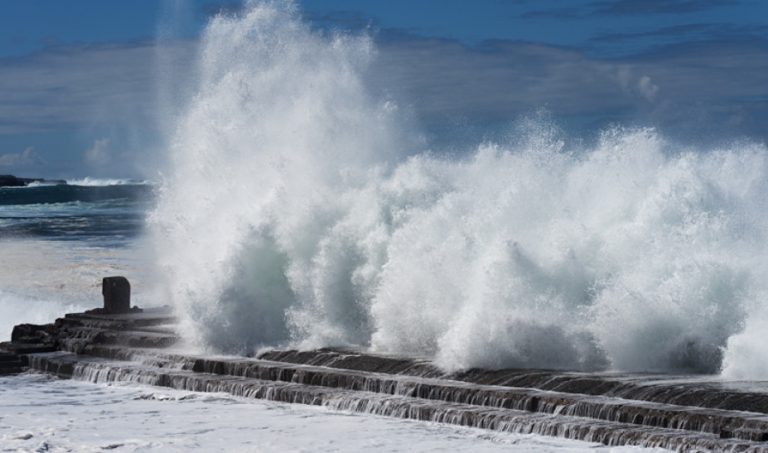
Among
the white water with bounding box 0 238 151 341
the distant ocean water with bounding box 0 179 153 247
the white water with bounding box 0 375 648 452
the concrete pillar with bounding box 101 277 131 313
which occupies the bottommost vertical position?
the white water with bounding box 0 375 648 452

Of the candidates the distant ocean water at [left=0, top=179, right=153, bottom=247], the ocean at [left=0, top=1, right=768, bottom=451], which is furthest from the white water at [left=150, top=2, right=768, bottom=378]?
the distant ocean water at [left=0, top=179, right=153, bottom=247]

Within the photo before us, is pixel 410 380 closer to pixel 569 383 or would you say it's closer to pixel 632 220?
pixel 569 383

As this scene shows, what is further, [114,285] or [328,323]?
[114,285]

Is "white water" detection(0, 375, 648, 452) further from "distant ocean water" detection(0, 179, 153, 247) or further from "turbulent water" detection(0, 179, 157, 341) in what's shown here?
"distant ocean water" detection(0, 179, 153, 247)

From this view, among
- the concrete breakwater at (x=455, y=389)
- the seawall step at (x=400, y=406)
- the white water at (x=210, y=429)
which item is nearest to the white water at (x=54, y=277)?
the concrete breakwater at (x=455, y=389)

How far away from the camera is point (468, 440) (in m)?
11.8

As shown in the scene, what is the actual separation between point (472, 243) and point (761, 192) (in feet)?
11.6

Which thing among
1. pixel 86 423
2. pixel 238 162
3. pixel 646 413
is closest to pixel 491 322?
pixel 646 413

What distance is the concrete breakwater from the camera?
1110 cm

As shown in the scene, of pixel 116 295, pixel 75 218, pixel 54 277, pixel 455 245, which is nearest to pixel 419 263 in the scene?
pixel 455 245

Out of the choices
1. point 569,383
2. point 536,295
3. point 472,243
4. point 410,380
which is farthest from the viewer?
point 472,243

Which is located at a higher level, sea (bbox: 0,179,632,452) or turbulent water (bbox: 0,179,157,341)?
turbulent water (bbox: 0,179,157,341)

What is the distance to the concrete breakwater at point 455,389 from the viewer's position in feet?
36.4

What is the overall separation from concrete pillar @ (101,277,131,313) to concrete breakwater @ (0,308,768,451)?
Result: 228cm
